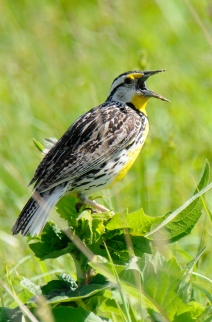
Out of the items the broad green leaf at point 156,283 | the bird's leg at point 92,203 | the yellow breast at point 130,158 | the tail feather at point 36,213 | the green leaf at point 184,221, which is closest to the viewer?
the broad green leaf at point 156,283

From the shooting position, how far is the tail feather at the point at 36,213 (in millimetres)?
2716

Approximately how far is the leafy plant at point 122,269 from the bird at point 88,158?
284 millimetres

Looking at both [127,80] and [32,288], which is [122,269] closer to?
[32,288]

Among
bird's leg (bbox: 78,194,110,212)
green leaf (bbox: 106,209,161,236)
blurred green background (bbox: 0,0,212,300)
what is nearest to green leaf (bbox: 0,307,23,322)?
green leaf (bbox: 106,209,161,236)

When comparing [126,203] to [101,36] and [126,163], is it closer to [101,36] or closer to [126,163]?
[126,163]

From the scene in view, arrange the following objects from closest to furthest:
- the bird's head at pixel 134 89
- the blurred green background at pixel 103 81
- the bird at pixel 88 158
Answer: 1. the bird at pixel 88 158
2. the bird's head at pixel 134 89
3. the blurred green background at pixel 103 81

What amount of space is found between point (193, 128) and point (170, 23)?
2.42 metres

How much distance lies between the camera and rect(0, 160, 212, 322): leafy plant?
97.7 inches

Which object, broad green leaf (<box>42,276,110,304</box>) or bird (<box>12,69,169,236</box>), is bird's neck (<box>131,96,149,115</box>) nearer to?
bird (<box>12,69,169,236</box>)

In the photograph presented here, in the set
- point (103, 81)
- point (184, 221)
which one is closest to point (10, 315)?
point (184, 221)

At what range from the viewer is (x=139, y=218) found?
2.54m

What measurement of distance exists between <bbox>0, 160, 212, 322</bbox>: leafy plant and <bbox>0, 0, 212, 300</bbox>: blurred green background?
1.21m

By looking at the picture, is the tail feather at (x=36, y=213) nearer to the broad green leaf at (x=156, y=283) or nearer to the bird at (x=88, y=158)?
the bird at (x=88, y=158)

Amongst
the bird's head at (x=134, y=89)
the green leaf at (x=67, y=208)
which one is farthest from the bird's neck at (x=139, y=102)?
the green leaf at (x=67, y=208)
